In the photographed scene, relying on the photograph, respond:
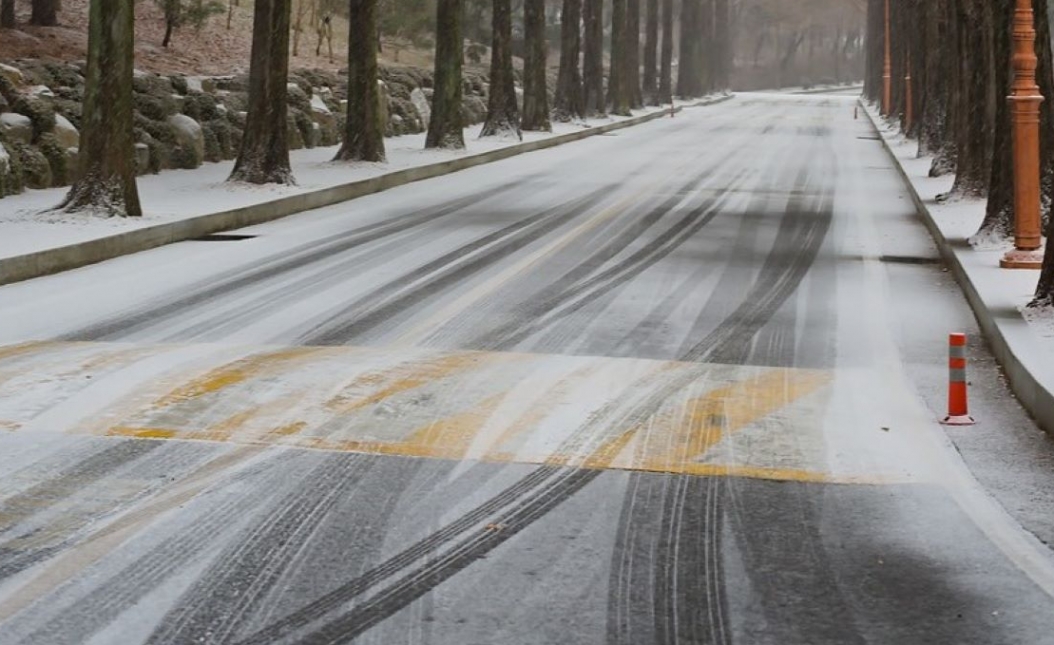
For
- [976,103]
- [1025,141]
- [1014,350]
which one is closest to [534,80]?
[976,103]

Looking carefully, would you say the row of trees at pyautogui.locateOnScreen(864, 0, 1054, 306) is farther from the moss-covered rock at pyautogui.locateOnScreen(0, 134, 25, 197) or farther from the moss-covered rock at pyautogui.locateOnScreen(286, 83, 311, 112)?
the moss-covered rock at pyautogui.locateOnScreen(286, 83, 311, 112)

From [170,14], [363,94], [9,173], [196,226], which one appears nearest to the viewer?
[196,226]

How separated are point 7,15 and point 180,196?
11715 millimetres

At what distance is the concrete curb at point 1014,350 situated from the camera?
8.59 meters

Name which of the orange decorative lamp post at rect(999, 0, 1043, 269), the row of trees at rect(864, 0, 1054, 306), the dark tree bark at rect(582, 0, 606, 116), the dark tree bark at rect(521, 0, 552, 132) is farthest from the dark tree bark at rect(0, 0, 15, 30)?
the dark tree bark at rect(582, 0, 606, 116)

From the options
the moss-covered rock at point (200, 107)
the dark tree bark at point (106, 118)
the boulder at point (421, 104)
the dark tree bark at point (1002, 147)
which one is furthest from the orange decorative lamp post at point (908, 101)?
the dark tree bark at point (106, 118)

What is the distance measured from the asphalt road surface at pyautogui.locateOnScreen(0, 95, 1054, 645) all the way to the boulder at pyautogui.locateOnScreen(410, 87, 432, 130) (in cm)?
2640

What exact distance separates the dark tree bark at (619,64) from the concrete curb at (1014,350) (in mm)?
40520

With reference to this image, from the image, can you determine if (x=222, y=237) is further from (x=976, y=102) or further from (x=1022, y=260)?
(x=976, y=102)

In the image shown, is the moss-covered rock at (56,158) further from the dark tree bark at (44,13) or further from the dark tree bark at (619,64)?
the dark tree bark at (619,64)

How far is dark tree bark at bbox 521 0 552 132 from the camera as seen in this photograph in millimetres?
43250

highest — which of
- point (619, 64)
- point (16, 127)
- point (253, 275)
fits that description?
point (619, 64)

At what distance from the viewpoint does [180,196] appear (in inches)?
818

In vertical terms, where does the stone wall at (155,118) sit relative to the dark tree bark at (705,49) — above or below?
below
